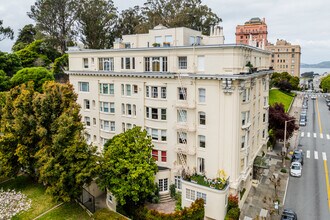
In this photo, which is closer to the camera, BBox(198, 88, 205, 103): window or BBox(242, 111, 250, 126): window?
BBox(198, 88, 205, 103): window

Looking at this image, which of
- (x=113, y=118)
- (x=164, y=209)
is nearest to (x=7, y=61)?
(x=113, y=118)

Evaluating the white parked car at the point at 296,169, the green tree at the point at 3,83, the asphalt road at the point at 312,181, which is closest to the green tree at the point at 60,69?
the green tree at the point at 3,83

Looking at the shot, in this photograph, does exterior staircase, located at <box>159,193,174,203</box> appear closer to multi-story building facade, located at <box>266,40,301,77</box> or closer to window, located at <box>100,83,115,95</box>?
window, located at <box>100,83,115,95</box>

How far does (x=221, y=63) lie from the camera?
99.3ft

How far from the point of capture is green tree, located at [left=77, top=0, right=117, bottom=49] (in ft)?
233

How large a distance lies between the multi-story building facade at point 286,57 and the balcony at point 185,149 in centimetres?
12812

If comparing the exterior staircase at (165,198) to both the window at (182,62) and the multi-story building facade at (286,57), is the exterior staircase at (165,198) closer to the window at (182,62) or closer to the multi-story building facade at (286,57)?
the window at (182,62)

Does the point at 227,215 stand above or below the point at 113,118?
below

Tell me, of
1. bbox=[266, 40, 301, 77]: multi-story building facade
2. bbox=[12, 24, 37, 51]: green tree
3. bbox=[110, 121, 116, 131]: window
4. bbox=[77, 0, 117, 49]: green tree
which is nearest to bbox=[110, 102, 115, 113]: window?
bbox=[110, 121, 116, 131]: window

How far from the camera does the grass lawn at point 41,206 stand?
2848cm

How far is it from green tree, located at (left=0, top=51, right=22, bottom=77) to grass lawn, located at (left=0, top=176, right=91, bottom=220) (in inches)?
1230

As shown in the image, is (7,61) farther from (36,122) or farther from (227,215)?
(227,215)

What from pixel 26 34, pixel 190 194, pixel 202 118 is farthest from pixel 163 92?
pixel 26 34

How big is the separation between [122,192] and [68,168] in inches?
232
